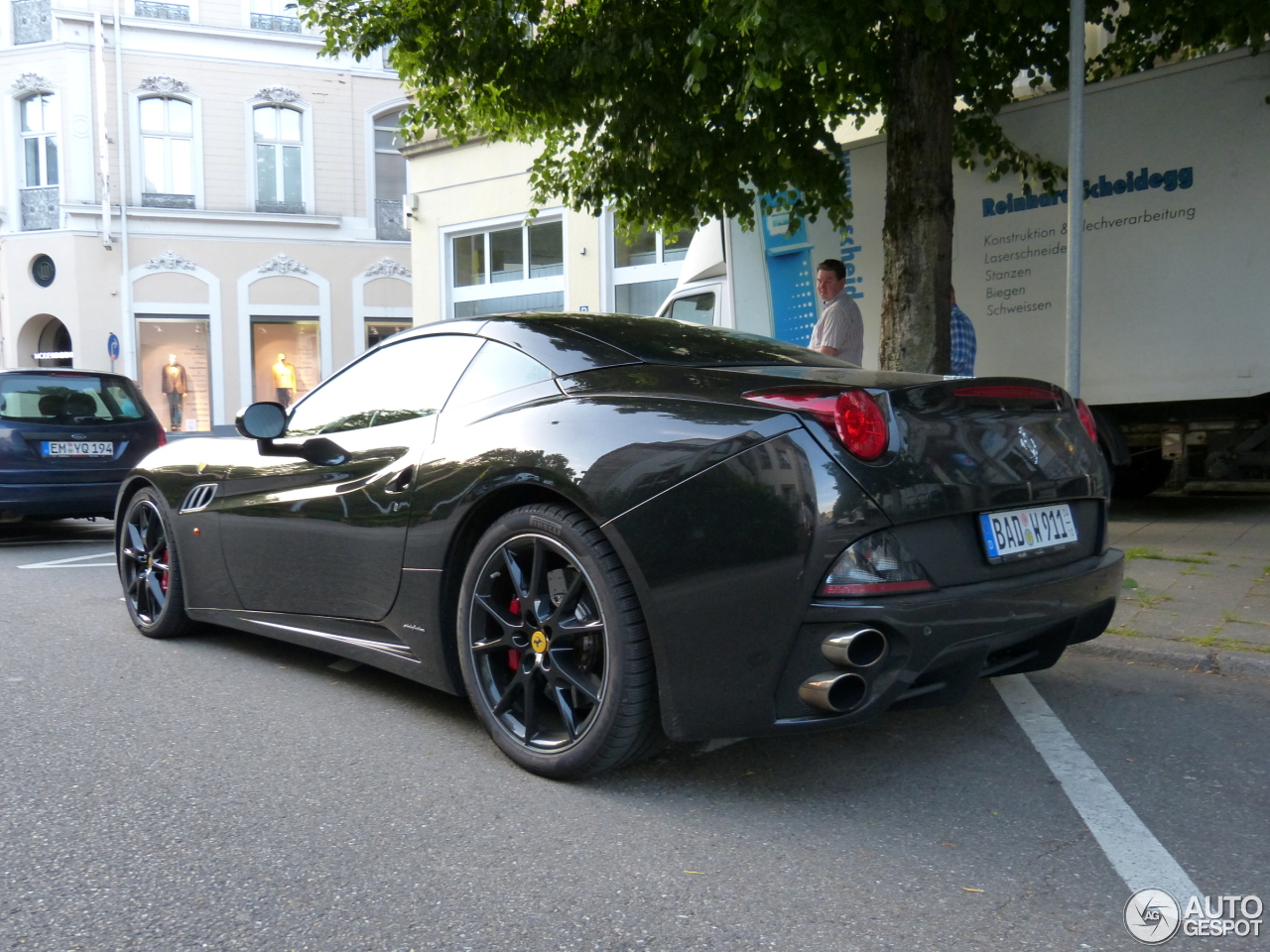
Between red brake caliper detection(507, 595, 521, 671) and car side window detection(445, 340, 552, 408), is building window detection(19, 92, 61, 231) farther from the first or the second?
red brake caliper detection(507, 595, 521, 671)

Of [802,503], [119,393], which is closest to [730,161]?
[119,393]

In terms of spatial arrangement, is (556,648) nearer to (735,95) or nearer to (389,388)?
(389,388)

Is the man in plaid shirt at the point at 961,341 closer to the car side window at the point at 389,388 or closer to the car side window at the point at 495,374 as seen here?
the car side window at the point at 389,388

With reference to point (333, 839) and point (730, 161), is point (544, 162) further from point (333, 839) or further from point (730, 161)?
point (333, 839)

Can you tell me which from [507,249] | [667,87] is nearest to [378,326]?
[507,249]

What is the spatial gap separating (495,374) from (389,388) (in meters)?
0.60

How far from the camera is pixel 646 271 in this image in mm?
15828

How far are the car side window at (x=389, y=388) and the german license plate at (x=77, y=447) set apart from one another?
5.53 meters

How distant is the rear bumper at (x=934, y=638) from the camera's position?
2763mm

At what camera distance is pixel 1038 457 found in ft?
10.7

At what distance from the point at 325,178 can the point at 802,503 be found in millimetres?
25658

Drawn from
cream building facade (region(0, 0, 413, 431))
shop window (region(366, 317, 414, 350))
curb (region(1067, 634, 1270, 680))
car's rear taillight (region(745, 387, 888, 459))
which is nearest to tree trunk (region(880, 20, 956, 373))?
curb (region(1067, 634, 1270, 680))

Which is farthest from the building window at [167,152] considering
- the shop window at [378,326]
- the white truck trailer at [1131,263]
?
the white truck trailer at [1131,263]

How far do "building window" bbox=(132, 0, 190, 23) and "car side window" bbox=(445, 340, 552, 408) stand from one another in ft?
82.7
